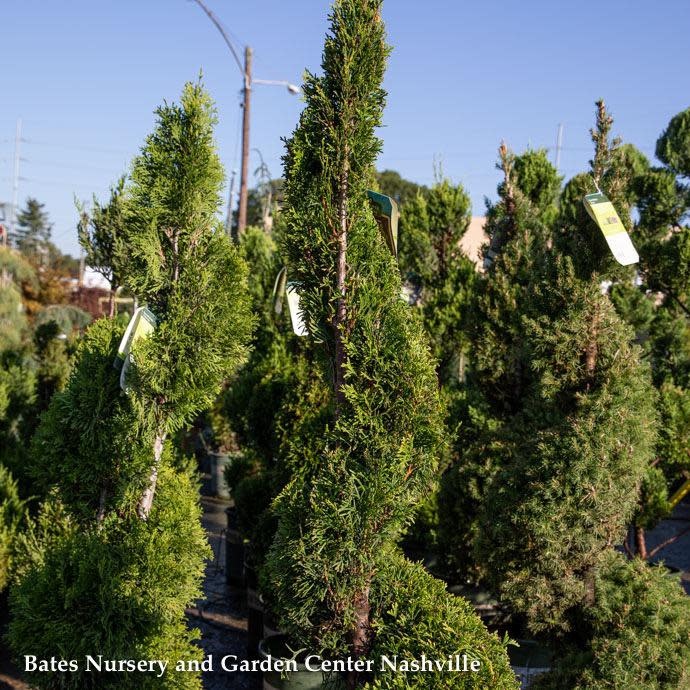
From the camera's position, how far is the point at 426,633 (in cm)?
260

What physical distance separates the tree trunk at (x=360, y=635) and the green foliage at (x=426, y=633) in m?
0.06

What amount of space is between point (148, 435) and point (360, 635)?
162cm

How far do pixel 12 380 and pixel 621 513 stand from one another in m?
5.73

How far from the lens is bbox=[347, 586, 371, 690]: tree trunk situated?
278 cm

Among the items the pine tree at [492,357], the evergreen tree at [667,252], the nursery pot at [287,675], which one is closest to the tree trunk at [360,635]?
the nursery pot at [287,675]

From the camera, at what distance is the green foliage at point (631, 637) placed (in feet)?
10.6

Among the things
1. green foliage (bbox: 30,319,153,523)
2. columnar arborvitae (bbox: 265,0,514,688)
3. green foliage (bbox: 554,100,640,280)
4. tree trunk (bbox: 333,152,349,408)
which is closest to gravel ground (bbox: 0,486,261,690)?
green foliage (bbox: 30,319,153,523)

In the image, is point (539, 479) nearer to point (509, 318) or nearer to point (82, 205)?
point (509, 318)


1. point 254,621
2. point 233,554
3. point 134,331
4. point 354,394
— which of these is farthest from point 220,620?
point 354,394

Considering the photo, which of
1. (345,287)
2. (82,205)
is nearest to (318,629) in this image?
(345,287)

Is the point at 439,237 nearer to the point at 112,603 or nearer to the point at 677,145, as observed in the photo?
the point at 677,145

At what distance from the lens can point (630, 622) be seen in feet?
11.2

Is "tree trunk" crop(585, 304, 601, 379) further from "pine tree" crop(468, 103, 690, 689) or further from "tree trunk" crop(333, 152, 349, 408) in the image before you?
"tree trunk" crop(333, 152, 349, 408)

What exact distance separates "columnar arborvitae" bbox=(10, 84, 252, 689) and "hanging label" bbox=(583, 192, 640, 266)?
6.30 ft
